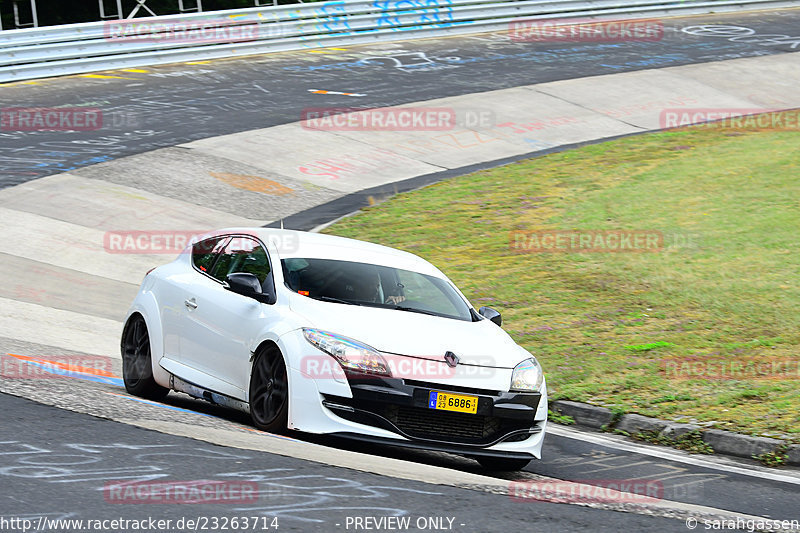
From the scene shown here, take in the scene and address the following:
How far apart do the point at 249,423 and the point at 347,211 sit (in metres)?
10.3

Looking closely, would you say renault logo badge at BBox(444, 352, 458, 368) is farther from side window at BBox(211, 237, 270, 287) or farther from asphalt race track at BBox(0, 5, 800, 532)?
side window at BBox(211, 237, 270, 287)

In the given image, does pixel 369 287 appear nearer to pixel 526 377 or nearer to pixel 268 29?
pixel 526 377

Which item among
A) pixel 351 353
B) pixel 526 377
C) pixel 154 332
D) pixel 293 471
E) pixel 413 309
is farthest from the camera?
pixel 154 332

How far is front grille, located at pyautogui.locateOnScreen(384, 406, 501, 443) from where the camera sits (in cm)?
735

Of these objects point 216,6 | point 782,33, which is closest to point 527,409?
point 782,33

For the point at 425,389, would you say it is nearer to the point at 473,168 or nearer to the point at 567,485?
the point at 567,485

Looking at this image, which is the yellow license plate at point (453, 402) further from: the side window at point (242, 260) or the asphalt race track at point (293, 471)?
the side window at point (242, 260)

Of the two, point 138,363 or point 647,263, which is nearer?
point 138,363

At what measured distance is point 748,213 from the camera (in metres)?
Answer: 16.9

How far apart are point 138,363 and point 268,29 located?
21913 millimetres

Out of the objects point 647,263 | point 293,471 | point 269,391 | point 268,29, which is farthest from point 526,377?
point 268,29

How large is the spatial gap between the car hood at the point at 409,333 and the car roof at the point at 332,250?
708 millimetres

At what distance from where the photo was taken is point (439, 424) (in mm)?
7410

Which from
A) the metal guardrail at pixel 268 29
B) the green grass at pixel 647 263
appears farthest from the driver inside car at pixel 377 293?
the metal guardrail at pixel 268 29
